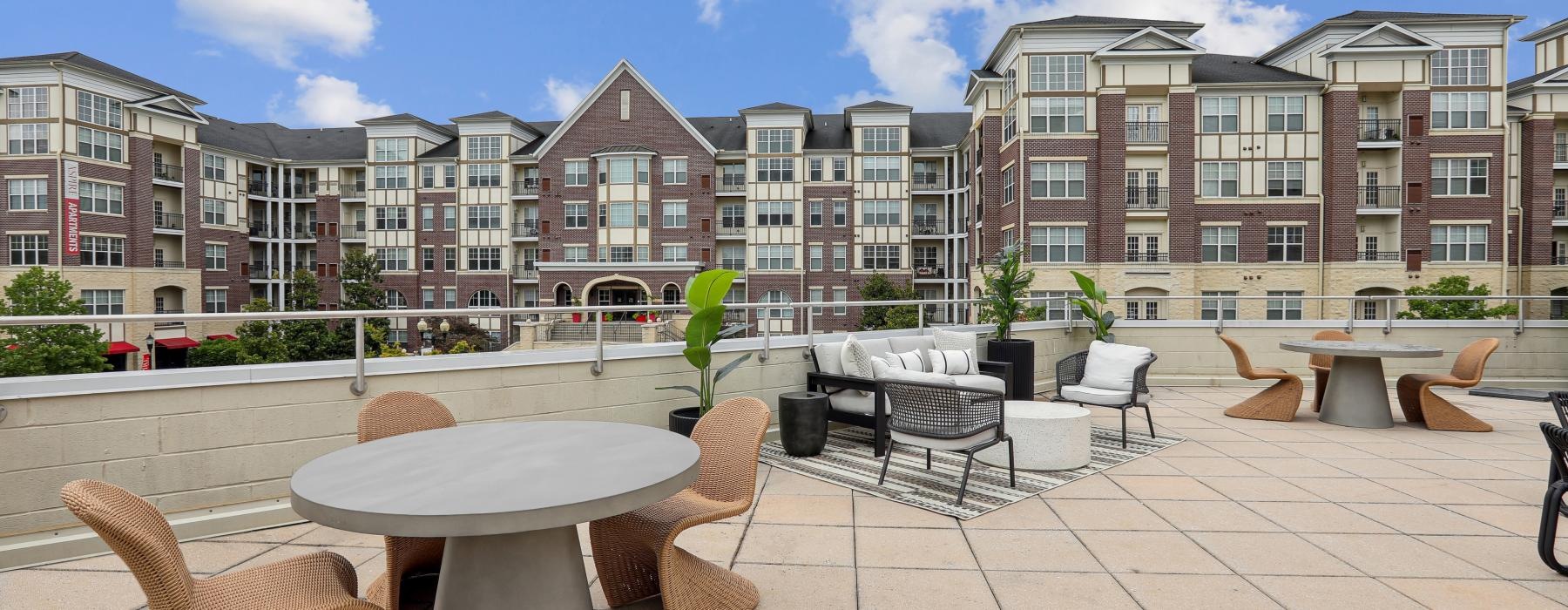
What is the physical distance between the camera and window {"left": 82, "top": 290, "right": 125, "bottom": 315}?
31750 millimetres

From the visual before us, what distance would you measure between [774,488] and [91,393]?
13.8 ft

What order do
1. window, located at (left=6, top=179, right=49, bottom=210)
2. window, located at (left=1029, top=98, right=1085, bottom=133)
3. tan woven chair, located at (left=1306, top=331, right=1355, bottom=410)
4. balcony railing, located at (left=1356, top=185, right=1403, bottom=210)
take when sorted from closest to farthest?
tan woven chair, located at (left=1306, top=331, right=1355, bottom=410) → window, located at (left=1029, top=98, right=1085, bottom=133) → balcony railing, located at (left=1356, top=185, right=1403, bottom=210) → window, located at (left=6, top=179, right=49, bottom=210)

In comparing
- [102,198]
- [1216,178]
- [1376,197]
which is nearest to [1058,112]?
[1216,178]

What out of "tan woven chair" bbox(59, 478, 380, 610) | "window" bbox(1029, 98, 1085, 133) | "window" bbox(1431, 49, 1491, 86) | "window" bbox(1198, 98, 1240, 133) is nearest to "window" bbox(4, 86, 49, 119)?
"window" bbox(1029, 98, 1085, 133)

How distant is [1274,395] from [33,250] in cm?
4414

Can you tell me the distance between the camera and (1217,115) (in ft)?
93.5

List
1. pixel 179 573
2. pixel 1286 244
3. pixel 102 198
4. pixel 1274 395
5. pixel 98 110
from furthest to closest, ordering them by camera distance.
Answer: pixel 102 198, pixel 98 110, pixel 1286 244, pixel 1274 395, pixel 179 573

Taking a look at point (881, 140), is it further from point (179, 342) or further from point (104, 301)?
point (104, 301)

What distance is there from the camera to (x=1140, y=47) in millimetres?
26984

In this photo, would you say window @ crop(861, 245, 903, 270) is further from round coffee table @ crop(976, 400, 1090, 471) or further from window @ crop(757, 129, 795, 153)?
round coffee table @ crop(976, 400, 1090, 471)

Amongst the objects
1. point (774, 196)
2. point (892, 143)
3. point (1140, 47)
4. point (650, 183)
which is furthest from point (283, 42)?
point (1140, 47)

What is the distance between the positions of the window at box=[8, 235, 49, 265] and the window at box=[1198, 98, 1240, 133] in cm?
4813

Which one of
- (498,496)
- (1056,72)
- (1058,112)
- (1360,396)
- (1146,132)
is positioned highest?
(1056,72)

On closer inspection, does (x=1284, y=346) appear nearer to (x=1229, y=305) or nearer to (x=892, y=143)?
(x=1229, y=305)
